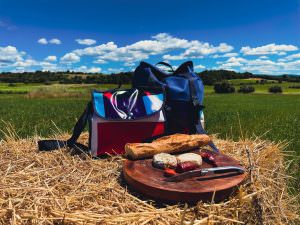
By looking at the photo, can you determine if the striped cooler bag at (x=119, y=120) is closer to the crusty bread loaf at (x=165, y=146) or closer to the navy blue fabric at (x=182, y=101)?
the navy blue fabric at (x=182, y=101)

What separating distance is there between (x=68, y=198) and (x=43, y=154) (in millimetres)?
1585

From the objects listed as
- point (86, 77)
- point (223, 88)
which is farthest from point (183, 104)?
point (86, 77)

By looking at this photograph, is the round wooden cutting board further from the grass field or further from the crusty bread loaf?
the grass field

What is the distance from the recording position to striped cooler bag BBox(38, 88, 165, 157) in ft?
13.8

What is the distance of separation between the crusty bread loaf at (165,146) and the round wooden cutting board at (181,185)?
28cm

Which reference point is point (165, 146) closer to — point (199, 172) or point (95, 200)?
point (199, 172)

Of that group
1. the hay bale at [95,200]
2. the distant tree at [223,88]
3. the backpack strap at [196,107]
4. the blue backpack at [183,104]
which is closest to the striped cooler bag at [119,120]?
the blue backpack at [183,104]

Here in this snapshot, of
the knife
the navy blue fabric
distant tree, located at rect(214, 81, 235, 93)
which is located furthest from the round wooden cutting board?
distant tree, located at rect(214, 81, 235, 93)

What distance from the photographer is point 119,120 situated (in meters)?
4.23

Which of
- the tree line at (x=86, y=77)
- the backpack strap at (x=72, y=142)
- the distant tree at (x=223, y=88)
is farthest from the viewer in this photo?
the tree line at (x=86, y=77)

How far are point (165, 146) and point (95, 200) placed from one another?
3.39 feet

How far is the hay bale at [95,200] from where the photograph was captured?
2492 millimetres

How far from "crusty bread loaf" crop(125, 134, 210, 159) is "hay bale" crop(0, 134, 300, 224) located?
0.88 ft

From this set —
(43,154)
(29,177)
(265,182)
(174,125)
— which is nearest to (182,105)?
(174,125)
